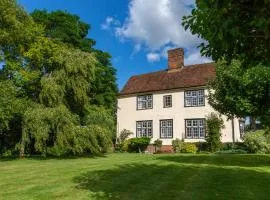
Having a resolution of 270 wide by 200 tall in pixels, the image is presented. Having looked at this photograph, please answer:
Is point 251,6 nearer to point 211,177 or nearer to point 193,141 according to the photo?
point 211,177

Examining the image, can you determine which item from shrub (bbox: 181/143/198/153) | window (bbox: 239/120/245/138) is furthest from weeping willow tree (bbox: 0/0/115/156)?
window (bbox: 239/120/245/138)

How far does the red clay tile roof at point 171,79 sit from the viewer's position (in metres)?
37.3

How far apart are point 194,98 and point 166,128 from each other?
4.52m

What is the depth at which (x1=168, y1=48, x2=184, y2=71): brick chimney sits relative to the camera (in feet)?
132

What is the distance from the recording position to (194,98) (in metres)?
36.9

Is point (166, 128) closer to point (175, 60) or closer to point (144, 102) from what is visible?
point (144, 102)

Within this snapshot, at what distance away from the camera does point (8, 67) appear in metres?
25.2

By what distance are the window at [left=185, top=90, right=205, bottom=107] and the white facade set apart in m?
0.34

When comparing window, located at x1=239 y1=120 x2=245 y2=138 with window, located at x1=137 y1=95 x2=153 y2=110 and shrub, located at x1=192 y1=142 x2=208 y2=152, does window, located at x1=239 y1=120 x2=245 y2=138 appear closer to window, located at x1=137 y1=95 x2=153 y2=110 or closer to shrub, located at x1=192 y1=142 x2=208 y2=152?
shrub, located at x1=192 y1=142 x2=208 y2=152

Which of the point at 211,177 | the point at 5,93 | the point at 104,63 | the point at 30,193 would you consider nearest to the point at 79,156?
the point at 5,93

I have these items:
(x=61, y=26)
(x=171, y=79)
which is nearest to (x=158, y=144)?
(x=171, y=79)

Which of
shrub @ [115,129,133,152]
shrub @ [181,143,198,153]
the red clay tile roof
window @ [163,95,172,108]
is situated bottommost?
shrub @ [181,143,198,153]

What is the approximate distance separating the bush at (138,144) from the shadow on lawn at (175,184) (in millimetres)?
23821

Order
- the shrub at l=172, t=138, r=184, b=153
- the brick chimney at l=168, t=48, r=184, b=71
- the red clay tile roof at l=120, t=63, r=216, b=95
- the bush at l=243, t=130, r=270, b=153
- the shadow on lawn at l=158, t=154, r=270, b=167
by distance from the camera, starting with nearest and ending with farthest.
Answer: the shadow on lawn at l=158, t=154, r=270, b=167, the bush at l=243, t=130, r=270, b=153, the shrub at l=172, t=138, r=184, b=153, the red clay tile roof at l=120, t=63, r=216, b=95, the brick chimney at l=168, t=48, r=184, b=71
